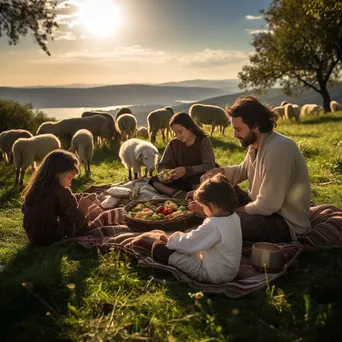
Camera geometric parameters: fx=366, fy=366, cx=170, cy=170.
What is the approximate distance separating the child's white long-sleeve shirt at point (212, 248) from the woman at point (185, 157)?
2.77 metres

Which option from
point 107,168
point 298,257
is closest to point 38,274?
point 298,257

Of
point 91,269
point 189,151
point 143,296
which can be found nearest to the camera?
point 143,296

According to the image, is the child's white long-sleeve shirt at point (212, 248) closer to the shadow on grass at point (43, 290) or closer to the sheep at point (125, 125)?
the shadow on grass at point (43, 290)

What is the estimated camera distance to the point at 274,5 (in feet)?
87.8

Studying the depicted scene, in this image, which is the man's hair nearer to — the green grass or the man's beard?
the man's beard

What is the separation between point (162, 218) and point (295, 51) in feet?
80.6

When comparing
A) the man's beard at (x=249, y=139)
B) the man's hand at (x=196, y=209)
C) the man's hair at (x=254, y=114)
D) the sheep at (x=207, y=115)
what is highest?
the man's hair at (x=254, y=114)

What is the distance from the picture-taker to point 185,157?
7.29 meters

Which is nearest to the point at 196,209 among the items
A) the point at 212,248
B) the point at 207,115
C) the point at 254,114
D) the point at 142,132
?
the point at 212,248

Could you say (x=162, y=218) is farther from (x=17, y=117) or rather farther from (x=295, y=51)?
(x=295, y=51)

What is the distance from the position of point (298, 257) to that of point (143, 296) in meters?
2.08

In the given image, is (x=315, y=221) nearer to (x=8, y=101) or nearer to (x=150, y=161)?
(x=150, y=161)

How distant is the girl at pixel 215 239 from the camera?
379 centimetres

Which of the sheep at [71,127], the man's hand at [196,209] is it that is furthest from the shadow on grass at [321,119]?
the man's hand at [196,209]
